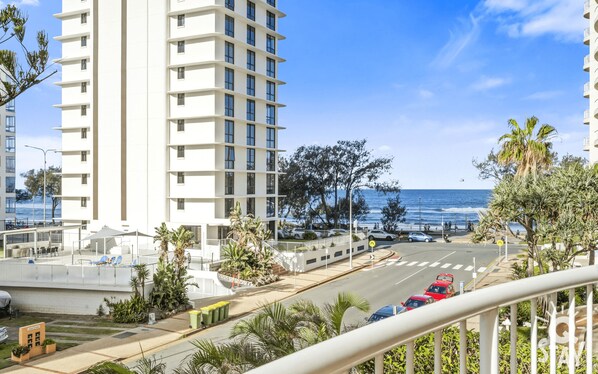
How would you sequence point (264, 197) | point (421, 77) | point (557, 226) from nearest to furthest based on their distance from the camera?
Answer: 1. point (557, 226)
2. point (264, 197)
3. point (421, 77)

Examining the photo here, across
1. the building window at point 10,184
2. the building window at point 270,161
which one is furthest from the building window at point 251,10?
the building window at point 10,184

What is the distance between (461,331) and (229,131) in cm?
4596

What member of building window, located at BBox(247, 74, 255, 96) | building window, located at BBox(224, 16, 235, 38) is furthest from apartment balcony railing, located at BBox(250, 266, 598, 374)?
building window, located at BBox(247, 74, 255, 96)

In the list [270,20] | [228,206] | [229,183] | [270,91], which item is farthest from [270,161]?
[270,20]

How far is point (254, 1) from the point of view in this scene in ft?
164

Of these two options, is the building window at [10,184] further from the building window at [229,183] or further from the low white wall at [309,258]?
the low white wall at [309,258]

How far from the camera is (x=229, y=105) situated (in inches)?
1842

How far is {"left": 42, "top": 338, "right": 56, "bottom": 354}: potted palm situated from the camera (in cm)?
2114

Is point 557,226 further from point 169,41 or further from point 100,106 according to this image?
point 100,106

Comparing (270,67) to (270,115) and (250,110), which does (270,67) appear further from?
(250,110)

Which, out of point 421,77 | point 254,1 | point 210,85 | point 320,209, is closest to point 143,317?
point 210,85

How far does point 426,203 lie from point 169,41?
164440 millimetres

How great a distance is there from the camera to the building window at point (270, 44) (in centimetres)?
5265

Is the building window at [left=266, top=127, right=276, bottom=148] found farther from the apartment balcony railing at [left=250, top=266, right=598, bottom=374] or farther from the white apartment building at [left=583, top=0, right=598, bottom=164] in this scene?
the apartment balcony railing at [left=250, top=266, right=598, bottom=374]
